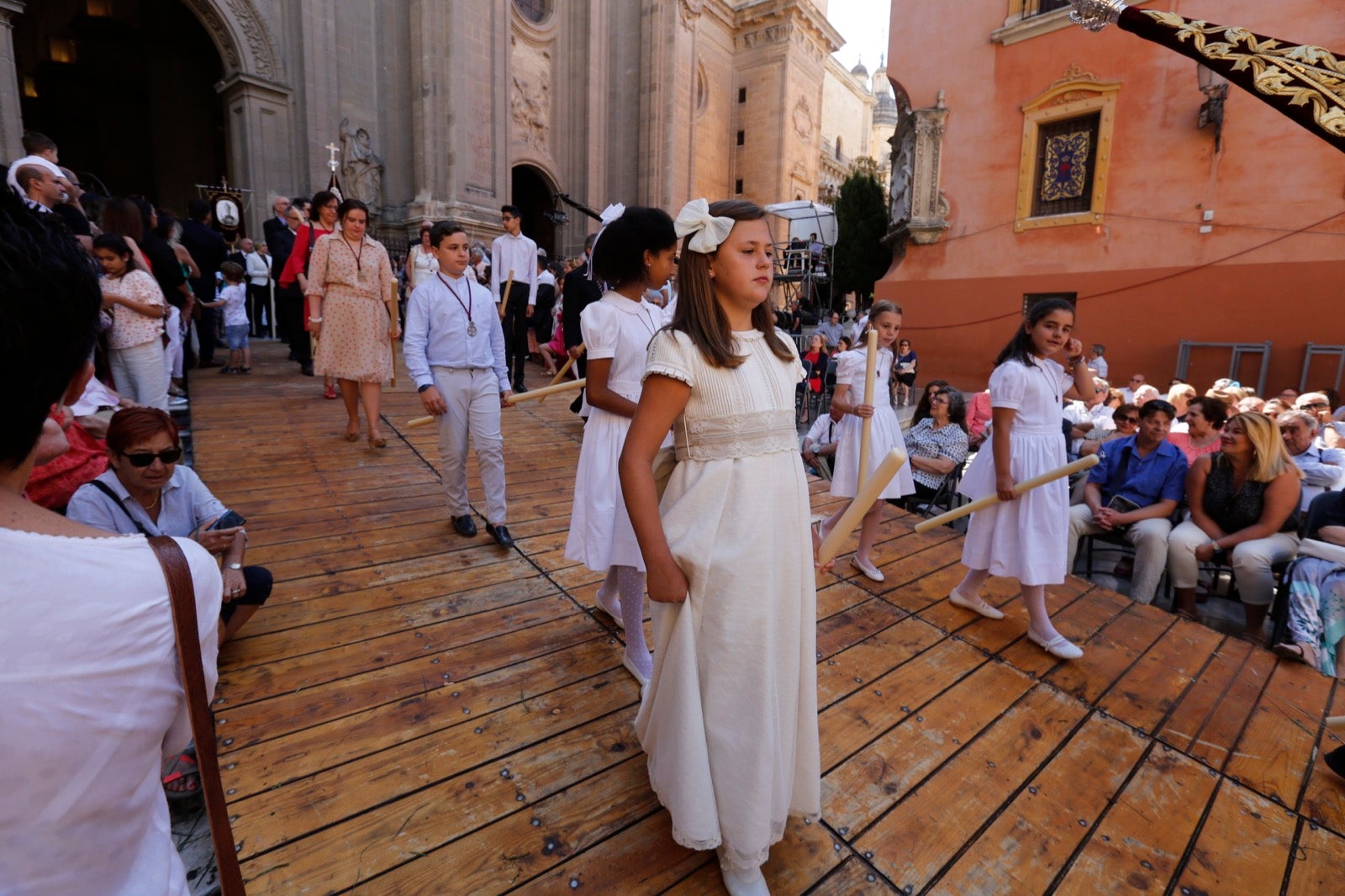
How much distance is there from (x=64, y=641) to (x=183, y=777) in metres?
1.90

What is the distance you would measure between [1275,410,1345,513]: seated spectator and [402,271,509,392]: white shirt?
5.66 metres

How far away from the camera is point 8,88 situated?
9938 millimetres

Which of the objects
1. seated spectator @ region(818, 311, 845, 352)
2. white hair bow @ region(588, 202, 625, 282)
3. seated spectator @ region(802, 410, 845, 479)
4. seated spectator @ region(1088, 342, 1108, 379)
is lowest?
seated spectator @ region(802, 410, 845, 479)

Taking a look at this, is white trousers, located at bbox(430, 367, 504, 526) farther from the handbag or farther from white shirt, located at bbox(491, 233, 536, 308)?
white shirt, located at bbox(491, 233, 536, 308)

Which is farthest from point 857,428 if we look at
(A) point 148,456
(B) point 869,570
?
(A) point 148,456

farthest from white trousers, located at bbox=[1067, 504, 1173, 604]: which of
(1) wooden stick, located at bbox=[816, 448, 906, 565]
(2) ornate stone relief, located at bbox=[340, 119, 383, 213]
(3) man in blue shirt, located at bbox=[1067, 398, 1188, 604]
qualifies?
(2) ornate stone relief, located at bbox=[340, 119, 383, 213]

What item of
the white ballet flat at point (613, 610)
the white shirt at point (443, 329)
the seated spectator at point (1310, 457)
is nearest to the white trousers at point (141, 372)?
the white shirt at point (443, 329)

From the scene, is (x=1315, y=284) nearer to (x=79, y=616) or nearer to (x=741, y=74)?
(x=79, y=616)

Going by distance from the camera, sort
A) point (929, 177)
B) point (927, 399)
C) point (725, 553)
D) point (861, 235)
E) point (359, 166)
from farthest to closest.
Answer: point (861, 235), point (359, 166), point (929, 177), point (927, 399), point (725, 553)

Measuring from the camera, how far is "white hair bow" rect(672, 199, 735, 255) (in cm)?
175

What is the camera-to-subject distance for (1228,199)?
10.8 meters

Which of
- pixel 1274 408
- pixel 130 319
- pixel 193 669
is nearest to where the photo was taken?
pixel 193 669

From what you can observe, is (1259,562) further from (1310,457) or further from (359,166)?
(359,166)

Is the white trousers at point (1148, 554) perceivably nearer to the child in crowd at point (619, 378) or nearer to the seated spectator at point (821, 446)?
the seated spectator at point (821, 446)
